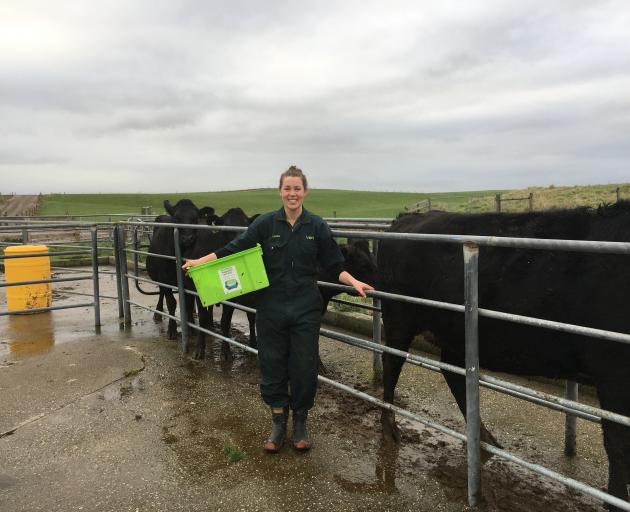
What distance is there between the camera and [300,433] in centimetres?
374

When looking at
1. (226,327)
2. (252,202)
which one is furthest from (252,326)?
(252,202)

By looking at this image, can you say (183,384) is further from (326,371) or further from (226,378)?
(326,371)

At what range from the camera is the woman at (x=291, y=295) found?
3.56m

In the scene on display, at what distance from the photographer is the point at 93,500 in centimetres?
309

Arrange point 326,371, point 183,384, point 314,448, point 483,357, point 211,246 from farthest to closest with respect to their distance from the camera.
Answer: point 211,246 → point 326,371 → point 183,384 → point 314,448 → point 483,357

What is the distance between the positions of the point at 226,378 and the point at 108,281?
325 inches

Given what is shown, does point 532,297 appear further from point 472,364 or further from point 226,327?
point 226,327

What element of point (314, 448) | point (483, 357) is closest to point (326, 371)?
point (314, 448)

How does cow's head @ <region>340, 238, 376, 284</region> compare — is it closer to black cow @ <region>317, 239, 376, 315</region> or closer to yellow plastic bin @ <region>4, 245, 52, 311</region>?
black cow @ <region>317, 239, 376, 315</region>

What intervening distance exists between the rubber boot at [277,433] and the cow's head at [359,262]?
1.80 m

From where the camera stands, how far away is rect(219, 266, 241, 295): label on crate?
3.59 metres

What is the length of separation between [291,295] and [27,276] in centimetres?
699

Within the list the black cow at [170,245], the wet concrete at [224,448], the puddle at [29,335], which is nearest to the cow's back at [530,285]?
the wet concrete at [224,448]

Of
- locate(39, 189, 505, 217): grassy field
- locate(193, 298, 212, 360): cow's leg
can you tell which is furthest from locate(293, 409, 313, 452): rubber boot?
locate(39, 189, 505, 217): grassy field
